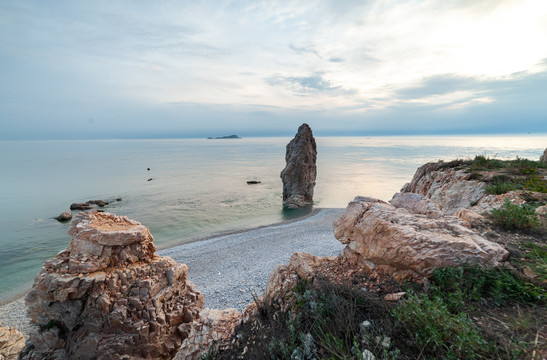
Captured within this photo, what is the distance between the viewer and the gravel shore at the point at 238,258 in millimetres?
11070

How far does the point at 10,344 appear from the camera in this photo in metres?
6.70

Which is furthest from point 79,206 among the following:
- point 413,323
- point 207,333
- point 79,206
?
point 413,323

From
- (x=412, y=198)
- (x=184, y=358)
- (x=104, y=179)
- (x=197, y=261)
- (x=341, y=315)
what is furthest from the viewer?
(x=104, y=179)

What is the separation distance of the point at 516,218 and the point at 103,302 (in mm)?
9049

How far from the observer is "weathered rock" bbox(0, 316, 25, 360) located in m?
6.46

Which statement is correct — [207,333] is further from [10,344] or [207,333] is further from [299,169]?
[299,169]

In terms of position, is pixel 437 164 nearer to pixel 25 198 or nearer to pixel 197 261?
pixel 197 261

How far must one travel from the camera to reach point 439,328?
9.04 ft

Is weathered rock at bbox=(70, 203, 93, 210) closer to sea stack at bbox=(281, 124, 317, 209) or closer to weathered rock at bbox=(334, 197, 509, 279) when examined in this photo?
sea stack at bbox=(281, 124, 317, 209)

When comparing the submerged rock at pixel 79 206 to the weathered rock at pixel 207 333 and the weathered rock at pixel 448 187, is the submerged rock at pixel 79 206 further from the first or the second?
the weathered rock at pixel 448 187

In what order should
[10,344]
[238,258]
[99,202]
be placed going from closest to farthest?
[10,344]
[238,258]
[99,202]

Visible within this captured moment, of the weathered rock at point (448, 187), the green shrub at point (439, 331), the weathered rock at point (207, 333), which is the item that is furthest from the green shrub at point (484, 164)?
the weathered rock at point (207, 333)

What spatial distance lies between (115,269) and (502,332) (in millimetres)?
6854

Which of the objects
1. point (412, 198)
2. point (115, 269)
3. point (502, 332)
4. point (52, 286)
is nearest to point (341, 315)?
point (502, 332)
